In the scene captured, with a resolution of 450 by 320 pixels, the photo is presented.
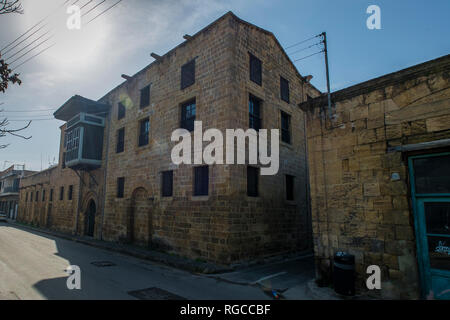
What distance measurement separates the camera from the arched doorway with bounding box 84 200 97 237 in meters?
18.3

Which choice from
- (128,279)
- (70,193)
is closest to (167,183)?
(128,279)

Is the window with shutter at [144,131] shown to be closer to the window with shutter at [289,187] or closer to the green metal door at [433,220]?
the window with shutter at [289,187]

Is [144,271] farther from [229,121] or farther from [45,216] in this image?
[45,216]

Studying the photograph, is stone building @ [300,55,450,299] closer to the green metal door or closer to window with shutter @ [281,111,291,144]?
the green metal door

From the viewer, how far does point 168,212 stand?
1168 cm

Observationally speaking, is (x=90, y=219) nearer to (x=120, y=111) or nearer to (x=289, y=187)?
(x=120, y=111)

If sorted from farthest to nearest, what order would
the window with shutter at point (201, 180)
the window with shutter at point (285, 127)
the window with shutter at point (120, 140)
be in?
the window with shutter at point (120, 140) < the window with shutter at point (285, 127) < the window with shutter at point (201, 180)

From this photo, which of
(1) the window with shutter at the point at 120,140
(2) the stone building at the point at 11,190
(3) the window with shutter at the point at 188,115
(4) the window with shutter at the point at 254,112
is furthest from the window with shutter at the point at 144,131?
(2) the stone building at the point at 11,190

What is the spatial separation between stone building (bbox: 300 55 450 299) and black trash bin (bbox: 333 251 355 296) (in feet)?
1.12

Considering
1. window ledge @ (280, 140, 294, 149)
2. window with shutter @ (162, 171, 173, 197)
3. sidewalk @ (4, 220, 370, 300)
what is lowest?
sidewalk @ (4, 220, 370, 300)

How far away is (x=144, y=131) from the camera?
579 inches

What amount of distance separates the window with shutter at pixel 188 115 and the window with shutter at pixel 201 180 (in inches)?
81.0

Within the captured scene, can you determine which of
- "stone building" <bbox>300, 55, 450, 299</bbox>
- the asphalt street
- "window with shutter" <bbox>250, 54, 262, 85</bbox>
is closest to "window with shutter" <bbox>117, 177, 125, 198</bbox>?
the asphalt street

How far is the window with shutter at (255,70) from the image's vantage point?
Result: 11.6 meters
